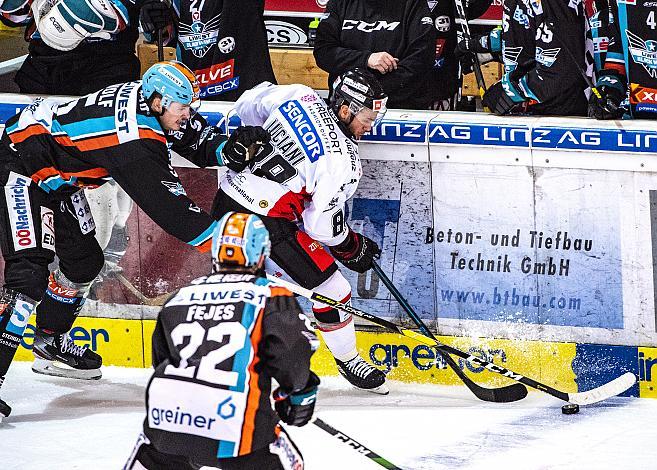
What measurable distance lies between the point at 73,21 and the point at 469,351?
7.54 feet

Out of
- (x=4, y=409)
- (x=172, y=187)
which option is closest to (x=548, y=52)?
(x=172, y=187)

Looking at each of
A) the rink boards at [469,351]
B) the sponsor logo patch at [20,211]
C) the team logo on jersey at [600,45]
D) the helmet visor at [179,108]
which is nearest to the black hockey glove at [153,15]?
the helmet visor at [179,108]

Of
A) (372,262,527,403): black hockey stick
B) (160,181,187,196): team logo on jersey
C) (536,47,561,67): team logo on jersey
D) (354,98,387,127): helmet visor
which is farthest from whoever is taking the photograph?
(536,47,561,67): team logo on jersey

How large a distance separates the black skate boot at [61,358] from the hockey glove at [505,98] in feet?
6.83

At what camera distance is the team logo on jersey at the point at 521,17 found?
224 inches

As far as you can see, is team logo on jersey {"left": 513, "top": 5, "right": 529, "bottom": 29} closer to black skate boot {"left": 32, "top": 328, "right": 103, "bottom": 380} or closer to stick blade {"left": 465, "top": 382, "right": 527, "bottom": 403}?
stick blade {"left": 465, "top": 382, "right": 527, "bottom": 403}

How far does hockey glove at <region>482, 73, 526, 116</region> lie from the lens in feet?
18.7

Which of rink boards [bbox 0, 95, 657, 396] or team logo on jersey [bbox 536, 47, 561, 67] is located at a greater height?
team logo on jersey [bbox 536, 47, 561, 67]

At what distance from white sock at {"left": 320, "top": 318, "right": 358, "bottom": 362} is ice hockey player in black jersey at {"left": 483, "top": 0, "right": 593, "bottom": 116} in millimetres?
1133

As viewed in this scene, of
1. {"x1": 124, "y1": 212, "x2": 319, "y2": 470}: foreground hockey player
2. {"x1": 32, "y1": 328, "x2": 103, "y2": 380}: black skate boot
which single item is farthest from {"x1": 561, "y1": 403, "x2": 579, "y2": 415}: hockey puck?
{"x1": 32, "y1": 328, "x2": 103, "y2": 380}: black skate boot

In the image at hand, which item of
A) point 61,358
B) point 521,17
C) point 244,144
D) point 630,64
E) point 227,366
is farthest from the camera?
point 61,358

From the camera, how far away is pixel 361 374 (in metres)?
5.64

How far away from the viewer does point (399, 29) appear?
598 centimetres

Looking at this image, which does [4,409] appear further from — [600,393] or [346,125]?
[600,393]
